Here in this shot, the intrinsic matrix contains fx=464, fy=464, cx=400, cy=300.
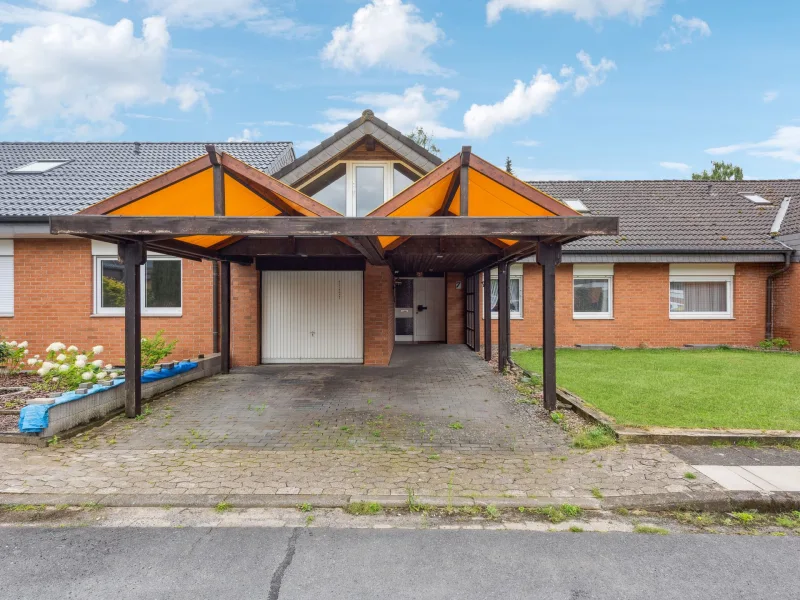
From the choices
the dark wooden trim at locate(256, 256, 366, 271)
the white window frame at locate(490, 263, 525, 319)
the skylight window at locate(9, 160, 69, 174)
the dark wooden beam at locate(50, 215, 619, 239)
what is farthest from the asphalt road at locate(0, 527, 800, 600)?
the skylight window at locate(9, 160, 69, 174)

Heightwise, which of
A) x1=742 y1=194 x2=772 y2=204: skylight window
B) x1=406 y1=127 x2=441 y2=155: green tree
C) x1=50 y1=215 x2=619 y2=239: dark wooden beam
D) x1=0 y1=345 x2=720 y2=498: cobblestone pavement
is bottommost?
x1=0 y1=345 x2=720 y2=498: cobblestone pavement

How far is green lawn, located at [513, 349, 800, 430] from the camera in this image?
5816 millimetres

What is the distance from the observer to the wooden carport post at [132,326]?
Result: 614 cm

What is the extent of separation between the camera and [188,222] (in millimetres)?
4965

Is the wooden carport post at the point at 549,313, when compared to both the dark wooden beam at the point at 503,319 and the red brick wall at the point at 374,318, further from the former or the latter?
the red brick wall at the point at 374,318

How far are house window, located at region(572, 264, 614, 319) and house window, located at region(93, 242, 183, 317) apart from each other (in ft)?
34.3

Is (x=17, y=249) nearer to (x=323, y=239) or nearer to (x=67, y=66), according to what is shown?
(x=323, y=239)

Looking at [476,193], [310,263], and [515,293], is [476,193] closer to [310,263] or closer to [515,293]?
[310,263]

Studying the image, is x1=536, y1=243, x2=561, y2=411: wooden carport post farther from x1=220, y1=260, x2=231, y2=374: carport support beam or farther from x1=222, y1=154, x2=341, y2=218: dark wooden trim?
x1=220, y1=260, x2=231, y2=374: carport support beam

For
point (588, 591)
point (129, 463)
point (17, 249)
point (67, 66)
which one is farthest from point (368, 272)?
point (67, 66)

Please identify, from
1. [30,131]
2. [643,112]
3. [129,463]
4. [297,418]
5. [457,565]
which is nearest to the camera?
[457,565]

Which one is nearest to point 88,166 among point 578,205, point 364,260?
point 364,260

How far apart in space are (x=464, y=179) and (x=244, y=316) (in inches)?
268

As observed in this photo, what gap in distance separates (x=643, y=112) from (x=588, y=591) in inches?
928
